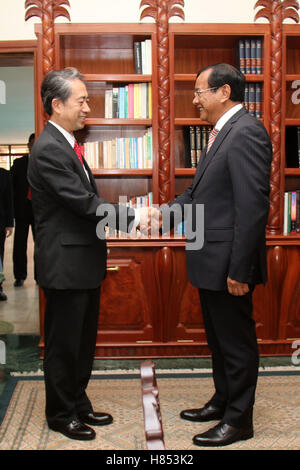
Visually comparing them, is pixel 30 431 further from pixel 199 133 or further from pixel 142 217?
pixel 199 133

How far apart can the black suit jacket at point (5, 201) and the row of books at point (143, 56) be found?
220 centimetres

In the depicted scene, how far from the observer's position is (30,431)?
2.33 m

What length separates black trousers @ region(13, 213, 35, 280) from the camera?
573 centimetres

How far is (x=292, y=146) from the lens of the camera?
3.47 m

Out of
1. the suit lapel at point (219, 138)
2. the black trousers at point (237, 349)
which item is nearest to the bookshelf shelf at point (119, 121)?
the suit lapel at point (219, 138)

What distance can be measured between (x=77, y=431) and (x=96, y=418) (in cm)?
17

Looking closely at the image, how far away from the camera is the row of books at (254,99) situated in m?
3.32

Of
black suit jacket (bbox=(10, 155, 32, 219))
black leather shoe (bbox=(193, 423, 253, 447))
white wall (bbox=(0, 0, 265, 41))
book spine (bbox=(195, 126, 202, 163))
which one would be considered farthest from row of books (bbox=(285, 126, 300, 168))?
black suit jacket (bbox=(10, 155, 32, 219))

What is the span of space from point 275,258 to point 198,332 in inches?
28.0

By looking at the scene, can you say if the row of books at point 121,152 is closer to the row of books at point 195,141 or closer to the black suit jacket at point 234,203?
the row of books at point 195,141

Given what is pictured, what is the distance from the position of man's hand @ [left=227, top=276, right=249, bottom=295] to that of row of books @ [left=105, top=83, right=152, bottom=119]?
5.43 feet

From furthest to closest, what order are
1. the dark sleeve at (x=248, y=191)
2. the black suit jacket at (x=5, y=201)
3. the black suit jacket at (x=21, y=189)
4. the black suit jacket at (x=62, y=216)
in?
the black suit jacket at (x=21, y=189)
the black suit jacket at (x=5, y=201)
the black suit jacket at (x=62, y=216)
the dark sleeve at (x=248, y=191)

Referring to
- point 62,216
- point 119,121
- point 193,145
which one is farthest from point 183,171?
point 62,216

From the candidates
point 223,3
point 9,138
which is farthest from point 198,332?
point 9,138
